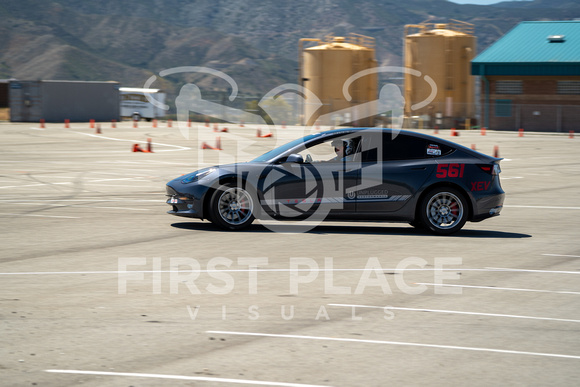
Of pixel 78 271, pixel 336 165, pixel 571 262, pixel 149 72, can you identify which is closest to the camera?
pixel 78 271

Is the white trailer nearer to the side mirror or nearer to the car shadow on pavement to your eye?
the car shadow on pavement

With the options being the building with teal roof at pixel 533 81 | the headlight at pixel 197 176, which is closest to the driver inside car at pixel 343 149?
the headlight at pixel 197 176

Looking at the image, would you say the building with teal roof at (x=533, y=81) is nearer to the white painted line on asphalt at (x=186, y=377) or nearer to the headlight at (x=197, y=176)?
the headlight at (x=197, y=176)

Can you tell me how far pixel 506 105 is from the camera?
55.1 metres

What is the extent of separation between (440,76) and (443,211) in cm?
4812

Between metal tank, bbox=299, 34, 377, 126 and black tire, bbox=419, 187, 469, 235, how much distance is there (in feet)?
150

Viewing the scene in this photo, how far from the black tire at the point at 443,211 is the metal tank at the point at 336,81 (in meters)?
45.9

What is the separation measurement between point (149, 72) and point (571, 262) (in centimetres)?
18183

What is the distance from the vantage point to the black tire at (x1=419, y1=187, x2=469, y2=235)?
11594 mm

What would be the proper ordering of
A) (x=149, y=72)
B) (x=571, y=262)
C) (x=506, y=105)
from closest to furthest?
1. (x=571, y=262)
2. (x=506, y=105)
3. (x=149, y=72)

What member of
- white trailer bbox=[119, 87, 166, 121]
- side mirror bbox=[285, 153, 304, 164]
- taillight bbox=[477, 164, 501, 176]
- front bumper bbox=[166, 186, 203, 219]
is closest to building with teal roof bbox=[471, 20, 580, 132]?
white trailer bbox=[119, 87, 166, 121]

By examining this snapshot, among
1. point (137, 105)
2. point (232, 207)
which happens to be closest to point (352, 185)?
point (232, 207)

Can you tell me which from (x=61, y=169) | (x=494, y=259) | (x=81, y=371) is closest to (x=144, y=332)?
(x=81, y=371)

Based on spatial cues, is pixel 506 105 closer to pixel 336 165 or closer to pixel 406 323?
pixel 336 165
